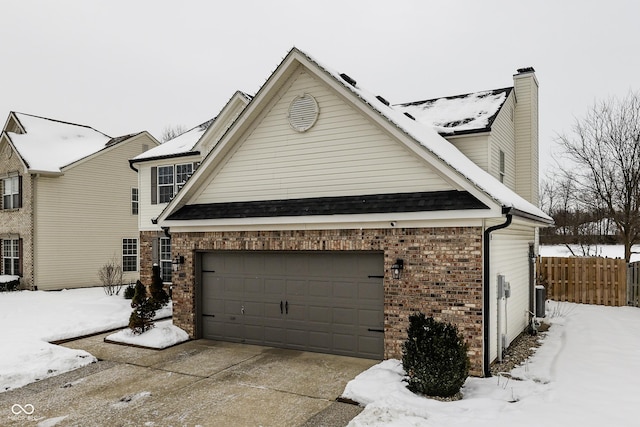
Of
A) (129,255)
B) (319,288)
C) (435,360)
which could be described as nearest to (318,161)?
(319,288)

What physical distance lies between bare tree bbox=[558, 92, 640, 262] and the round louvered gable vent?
706 inches

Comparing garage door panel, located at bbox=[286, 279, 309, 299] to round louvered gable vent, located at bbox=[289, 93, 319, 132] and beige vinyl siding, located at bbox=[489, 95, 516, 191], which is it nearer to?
round louvered gable vent, located at bbox=[289, 93, 319, 132]

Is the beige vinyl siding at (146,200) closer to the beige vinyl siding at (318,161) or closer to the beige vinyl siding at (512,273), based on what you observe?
the beige vinyl siding at (318,161)

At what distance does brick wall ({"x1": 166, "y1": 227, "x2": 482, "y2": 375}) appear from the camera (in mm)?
8227

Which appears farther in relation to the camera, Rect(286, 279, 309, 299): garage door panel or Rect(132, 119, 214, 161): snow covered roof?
Rect(132, 119, 214, 161): snow covered roof

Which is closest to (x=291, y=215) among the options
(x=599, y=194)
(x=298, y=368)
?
(x=298, y=368)

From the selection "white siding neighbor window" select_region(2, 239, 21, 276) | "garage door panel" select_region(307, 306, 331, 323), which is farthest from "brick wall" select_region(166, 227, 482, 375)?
"white siding neighbor window" select_region(2, 239, 21, 276)

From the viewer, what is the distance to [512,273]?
1091 cm

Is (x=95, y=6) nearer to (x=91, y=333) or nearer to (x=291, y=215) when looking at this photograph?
(x=91, y=333)

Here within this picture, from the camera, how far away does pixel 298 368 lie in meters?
9.00

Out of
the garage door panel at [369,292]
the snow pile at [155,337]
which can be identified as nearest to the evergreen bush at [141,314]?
the snow pile at [155,337]

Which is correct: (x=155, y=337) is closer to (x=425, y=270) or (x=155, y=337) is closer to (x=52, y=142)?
(x=425, y=270)

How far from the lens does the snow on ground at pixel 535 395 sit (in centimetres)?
628

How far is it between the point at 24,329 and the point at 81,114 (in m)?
101
